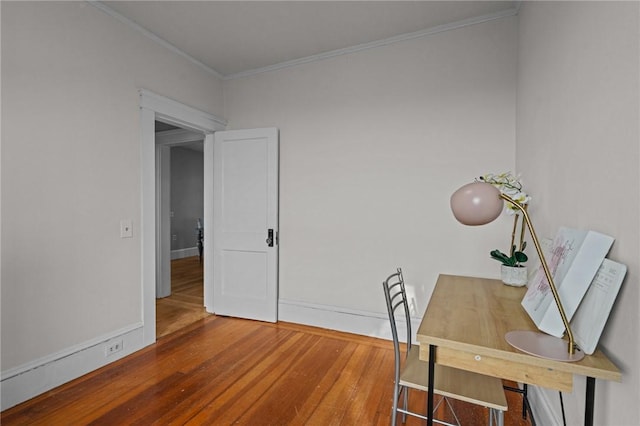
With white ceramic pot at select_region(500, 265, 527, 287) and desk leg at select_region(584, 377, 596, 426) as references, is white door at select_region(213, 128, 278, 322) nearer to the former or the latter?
white ceramic pot at select_region(500, 265, 527, 287)

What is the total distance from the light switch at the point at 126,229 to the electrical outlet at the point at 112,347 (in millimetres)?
824

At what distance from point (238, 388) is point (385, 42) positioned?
3050 millimetres

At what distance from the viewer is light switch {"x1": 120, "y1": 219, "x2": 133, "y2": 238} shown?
7.96ft

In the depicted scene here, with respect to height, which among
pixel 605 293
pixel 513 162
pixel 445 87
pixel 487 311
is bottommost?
pixel 487 311

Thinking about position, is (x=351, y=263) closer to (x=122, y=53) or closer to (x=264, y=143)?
(x=264, y=143)

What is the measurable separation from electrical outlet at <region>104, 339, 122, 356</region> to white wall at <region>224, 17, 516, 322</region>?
4.82 ft

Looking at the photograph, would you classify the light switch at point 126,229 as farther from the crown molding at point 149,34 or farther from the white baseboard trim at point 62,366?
the crown molding at point 149,34

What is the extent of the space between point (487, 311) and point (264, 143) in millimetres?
2523

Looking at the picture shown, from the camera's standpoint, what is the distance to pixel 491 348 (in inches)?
39.5

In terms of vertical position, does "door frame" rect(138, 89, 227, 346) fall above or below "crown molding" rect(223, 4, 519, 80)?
below

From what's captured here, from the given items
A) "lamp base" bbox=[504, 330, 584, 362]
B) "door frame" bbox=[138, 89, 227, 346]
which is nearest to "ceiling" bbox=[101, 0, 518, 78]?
"door frame" bbox=[138, 89, 227, 346]

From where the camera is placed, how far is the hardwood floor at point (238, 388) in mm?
1744

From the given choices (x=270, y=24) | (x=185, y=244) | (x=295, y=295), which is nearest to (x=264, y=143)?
(x=270, y=24)

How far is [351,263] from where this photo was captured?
294 cm
